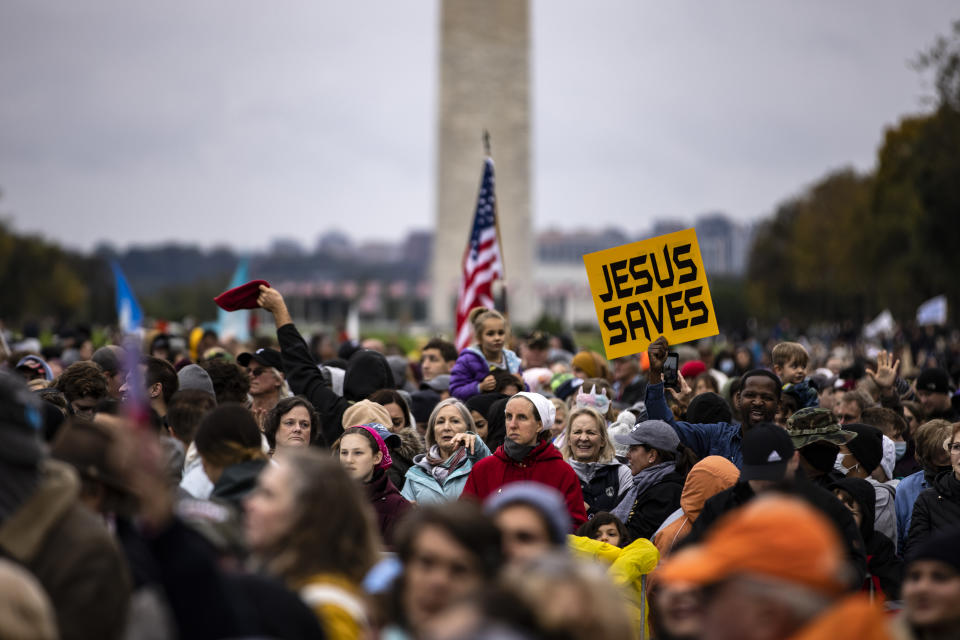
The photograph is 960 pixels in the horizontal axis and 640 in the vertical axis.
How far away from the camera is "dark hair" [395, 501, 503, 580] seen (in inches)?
136

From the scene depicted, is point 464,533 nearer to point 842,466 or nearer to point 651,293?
point 842,466

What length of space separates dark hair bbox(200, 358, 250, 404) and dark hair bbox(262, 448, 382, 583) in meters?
3.77

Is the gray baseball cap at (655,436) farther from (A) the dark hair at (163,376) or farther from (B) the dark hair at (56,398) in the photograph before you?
(B) the dark hair at (56,398)

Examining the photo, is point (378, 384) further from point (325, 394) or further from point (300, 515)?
point (300, 515)

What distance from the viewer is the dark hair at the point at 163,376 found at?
6.91 m

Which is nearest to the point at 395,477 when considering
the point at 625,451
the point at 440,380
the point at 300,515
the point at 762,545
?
the point at 625,451

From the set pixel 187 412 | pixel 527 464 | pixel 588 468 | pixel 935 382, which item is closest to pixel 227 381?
pixel 527 464

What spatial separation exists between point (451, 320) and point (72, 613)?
5558cm

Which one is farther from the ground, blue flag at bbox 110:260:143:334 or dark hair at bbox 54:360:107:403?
blue flag at bbox 110:260:143:334

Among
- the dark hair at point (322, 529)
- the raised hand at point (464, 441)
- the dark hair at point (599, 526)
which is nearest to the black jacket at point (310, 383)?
the raised hand at point (464, 441)

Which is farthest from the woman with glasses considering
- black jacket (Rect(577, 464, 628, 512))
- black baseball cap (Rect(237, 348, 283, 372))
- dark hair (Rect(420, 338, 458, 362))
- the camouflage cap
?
dark hair (Rect(420, 338, 458, 362))

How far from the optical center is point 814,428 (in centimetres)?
629

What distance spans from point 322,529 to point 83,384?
3.86 m

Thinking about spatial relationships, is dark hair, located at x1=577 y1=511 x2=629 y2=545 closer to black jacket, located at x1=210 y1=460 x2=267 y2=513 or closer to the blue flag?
black jacket, located at x1=210 y1=460 x2=267 y2=513
